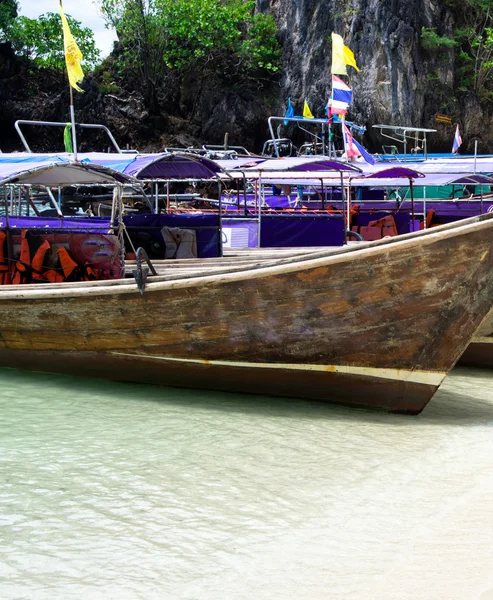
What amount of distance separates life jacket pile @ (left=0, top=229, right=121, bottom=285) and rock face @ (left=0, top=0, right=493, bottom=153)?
21.3 m

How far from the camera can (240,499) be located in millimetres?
4430

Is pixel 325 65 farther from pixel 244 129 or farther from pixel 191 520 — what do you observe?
A: pixel 191 520

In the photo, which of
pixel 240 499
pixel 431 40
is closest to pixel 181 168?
pixel 240 499

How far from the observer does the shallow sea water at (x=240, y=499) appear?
3510 millimetres

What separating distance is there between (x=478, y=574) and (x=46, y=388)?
14.7 feet

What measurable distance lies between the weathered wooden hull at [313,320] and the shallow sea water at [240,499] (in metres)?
0.31

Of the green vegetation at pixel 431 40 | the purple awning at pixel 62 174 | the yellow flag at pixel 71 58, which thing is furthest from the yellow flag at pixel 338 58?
the green vegetation at pixel 431 40

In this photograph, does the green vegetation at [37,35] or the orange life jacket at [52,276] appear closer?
the orange life jacket at [52,276]

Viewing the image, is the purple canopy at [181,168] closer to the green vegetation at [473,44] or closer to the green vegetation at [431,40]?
the green vegetation at [431,40]

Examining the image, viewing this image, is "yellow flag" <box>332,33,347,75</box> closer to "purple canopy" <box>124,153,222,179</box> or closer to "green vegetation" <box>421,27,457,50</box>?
"purple canopy" <box>124,153,222,179</box>

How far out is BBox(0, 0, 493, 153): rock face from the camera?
92.4 feet

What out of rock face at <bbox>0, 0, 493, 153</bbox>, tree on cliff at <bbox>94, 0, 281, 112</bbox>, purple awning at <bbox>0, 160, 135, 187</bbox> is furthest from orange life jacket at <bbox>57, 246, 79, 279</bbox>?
tree on cliff at <bbox>94, 0, 281, 112</bbox>

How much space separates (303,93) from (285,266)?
2539 cm

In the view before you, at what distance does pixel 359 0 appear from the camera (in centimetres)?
2827
